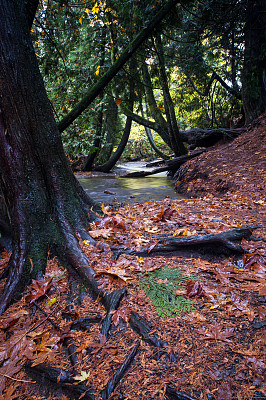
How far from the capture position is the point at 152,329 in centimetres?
181

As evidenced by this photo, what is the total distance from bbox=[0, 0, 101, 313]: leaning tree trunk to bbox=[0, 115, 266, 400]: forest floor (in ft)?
0.64

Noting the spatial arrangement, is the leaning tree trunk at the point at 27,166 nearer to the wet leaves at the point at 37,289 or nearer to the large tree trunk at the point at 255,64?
the wet leaves at the point at 37,289

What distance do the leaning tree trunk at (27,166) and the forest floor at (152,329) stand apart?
0.20 meters

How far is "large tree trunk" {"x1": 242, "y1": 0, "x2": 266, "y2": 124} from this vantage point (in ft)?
27.9

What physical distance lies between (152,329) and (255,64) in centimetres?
1070

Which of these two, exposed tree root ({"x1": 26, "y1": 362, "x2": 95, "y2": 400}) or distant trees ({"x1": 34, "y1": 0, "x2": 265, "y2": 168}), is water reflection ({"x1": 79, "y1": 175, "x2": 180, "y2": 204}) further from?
exposed tree root ({"x1": 26, "y1": 362, "x2": 95, "y2": 400})

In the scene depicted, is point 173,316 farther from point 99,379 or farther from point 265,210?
point 265,210

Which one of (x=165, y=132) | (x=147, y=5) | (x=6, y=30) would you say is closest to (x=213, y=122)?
(x=165, y=132)

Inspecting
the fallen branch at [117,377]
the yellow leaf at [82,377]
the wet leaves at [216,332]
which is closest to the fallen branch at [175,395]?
the fallen branch at [117,377]

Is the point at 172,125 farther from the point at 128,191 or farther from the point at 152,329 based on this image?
the point at 152,329

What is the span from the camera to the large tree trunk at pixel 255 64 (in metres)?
8.51

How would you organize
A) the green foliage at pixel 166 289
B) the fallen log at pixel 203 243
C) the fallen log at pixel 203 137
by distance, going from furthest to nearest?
the fallen log at pixel 203 137 → the fallen log at pixel 203 243 → the green foliage at pixel 166 289

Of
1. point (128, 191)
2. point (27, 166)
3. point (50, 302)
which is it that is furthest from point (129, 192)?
point (50, 302)

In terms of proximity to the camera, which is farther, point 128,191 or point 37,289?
point 128,191
